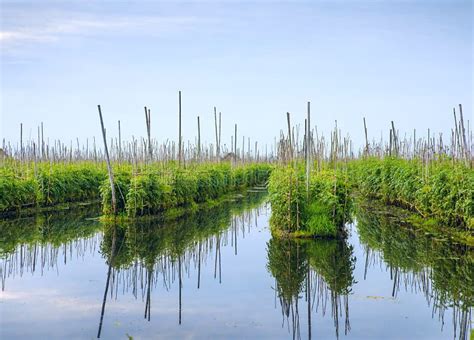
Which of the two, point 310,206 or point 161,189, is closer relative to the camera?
point 310,206

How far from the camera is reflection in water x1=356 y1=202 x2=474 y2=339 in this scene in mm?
8234

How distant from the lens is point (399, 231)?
1528cm

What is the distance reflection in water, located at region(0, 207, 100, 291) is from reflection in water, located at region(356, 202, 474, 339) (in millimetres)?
6577

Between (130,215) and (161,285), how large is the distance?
27.5 ft

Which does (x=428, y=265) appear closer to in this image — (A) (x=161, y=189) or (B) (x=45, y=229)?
(A) (x=161, y=189)

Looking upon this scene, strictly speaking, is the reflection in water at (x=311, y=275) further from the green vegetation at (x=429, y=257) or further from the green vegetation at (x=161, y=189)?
the green vegetation at (x=161, y=189)

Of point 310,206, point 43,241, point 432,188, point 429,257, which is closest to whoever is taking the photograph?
point 429,257

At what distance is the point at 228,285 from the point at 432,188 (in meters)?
7.83

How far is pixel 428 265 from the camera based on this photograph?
35.9ft

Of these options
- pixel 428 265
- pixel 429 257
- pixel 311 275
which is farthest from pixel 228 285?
pixel 429 257

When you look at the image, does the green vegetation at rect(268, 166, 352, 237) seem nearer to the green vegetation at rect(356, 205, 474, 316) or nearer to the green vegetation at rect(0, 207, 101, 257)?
the green vegetation at rect(356, 205, 474, 316)

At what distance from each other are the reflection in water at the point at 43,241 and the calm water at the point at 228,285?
0.03 metres

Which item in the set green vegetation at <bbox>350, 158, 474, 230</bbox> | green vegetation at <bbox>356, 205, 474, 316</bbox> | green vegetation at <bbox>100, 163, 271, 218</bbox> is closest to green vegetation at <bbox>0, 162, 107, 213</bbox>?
green vegetation at <bbox>100, 163, 271, 218</bbox>

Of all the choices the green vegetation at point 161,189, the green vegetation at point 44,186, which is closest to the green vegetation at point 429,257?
the green vegetation at point 161,189
